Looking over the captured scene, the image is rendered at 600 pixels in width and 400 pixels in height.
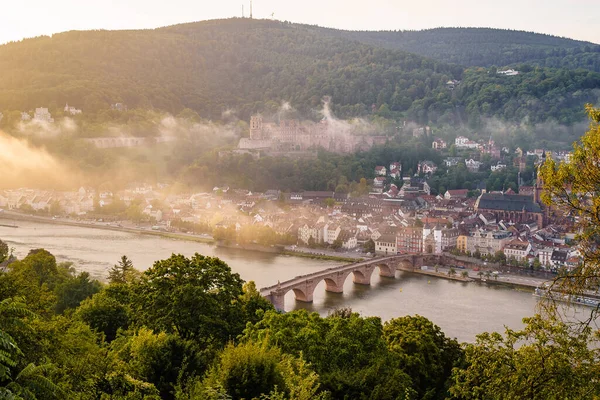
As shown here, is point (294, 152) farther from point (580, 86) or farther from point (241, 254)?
point (580, 86)

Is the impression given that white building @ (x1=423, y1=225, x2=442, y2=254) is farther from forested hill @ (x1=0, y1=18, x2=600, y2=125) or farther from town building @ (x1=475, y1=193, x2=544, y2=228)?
forested hill @ (x1=0, y1=18, x2=600, y2=125)

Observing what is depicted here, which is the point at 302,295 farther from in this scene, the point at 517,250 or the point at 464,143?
the point at 464,143

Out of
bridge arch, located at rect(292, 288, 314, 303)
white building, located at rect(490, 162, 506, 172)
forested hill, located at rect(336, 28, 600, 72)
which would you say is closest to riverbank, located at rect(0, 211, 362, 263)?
bridge arch, located at rect(292, 288, 314, 303)

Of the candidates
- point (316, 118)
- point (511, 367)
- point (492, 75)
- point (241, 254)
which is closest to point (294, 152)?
point (316, 118)

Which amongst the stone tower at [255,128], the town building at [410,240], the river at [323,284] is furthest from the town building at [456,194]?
the stone tower at [255,128]

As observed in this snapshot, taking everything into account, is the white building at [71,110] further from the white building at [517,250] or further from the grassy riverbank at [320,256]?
the white building at [517,250]
